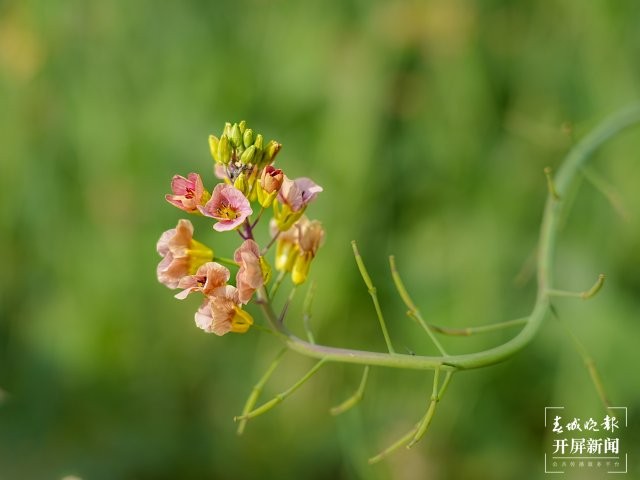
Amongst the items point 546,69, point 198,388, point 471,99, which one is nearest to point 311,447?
point 198,388

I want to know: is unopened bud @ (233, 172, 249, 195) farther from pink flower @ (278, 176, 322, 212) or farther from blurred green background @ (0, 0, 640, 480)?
blurred green background @ (0, 0, 640, 480)

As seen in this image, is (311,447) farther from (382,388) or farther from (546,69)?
(546,69)

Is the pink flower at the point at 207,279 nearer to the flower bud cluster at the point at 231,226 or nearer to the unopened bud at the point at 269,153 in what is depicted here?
the flower bud cluster at the point at 231,226

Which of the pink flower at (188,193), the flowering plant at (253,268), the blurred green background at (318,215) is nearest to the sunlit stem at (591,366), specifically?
the flowering plant at (253,268)

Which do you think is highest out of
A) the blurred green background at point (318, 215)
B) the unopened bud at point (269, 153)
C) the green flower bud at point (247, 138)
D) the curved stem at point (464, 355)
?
the blurred green background at point (318, 215)

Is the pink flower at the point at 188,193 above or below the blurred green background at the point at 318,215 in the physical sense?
→ below

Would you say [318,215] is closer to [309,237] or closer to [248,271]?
[309,237]
